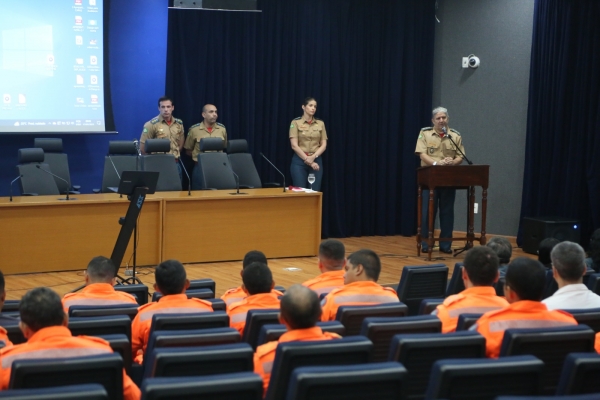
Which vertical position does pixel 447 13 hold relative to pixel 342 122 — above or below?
above

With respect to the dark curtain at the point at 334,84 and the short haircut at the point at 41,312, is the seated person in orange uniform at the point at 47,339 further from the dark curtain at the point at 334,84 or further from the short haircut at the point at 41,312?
the dark curtain at the point at 334,84

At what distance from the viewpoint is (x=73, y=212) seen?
7.31m

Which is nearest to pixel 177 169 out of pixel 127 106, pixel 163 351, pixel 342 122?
pixel 127 106

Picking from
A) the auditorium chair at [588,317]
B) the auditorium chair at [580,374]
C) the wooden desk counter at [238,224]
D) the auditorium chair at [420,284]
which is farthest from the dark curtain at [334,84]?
the auditorium chair at [580,374]

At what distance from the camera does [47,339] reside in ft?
8.46

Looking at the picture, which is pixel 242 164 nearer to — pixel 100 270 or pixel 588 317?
pixel 100 270

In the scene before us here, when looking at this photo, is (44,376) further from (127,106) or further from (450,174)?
(127,106)

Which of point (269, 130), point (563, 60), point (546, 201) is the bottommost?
point (546, 201)

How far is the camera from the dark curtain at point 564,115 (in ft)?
29.1

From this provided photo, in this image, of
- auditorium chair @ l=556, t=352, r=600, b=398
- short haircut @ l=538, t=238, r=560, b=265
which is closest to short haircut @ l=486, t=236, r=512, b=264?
short haircut @ l=538, t=238, r=560, b=265

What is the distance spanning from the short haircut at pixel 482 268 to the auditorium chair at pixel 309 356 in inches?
45.5

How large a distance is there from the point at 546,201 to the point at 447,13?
274 centimetres

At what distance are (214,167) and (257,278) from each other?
548cm

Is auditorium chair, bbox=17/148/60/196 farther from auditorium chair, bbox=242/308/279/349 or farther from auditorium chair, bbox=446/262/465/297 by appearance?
auditorium chair, bbox=242/308/279/349
